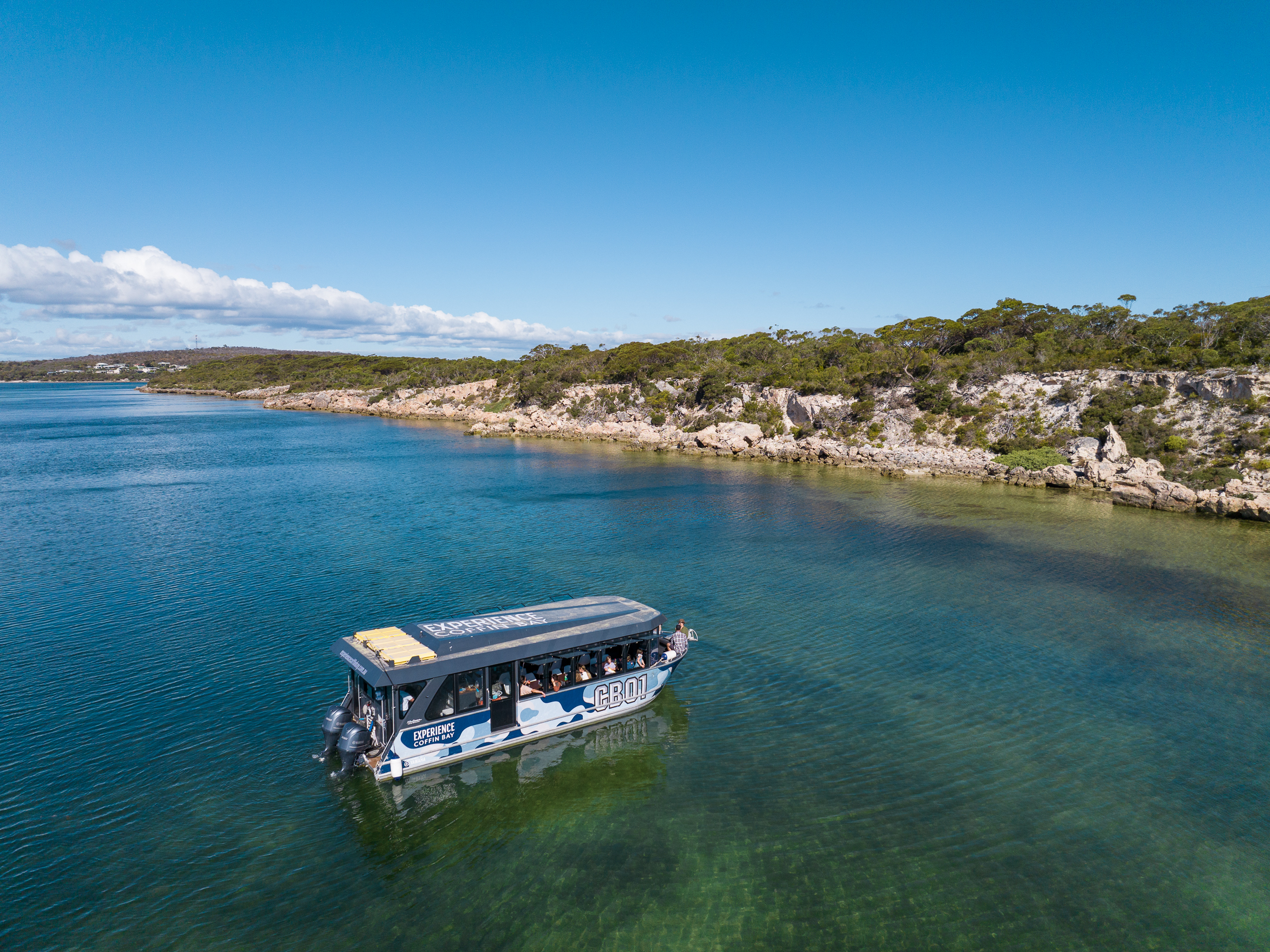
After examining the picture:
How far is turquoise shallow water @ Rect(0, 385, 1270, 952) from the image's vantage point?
12586 mm

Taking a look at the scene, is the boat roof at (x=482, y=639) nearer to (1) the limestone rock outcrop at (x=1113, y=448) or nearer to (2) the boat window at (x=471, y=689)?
(2) the boat window at (x=471, y=689)

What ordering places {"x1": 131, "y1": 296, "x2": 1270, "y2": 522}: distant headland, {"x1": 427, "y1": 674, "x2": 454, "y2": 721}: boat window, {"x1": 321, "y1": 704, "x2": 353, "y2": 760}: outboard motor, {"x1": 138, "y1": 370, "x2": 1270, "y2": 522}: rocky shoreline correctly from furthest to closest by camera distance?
{"x1": 131, "y1": 296, "x2": 1270, "y2": 522}: distant headland, {"x1": 138, "y1": 370, "x2": 1270, "y2": 522}: rocky shoreline, {"x1": 321, "y1": 704, "x2": 353, "y2": 760}: outboard motor, {"x1": 427, "y1": 674, "x2": 454, "y2": 721}: boat window

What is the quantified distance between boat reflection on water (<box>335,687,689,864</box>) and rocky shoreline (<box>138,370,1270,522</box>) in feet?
170

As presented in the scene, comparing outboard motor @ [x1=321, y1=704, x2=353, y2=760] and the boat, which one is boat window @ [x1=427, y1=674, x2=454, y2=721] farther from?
outboard motor @ [x1=321, y1=704, x2=353, y2=760]

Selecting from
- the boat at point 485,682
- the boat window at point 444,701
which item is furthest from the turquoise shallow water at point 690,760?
the boat window at point 444,701

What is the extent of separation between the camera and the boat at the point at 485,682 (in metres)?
16.0

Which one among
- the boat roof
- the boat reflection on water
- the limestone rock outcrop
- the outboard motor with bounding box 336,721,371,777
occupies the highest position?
the limestone rock outcrop

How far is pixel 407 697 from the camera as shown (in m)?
16.0

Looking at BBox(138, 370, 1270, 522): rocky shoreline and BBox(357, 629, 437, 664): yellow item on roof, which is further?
BBox(138, 370, 1270, 522): rocky shoreline

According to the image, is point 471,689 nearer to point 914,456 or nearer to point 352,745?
point 352,745

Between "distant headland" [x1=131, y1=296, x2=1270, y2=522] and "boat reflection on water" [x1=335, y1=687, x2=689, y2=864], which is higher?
"distant headland" [x1=131, y1=296, x2=1270, y2=522]

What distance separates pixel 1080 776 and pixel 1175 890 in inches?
151

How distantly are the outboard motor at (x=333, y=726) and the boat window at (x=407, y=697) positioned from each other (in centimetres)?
196

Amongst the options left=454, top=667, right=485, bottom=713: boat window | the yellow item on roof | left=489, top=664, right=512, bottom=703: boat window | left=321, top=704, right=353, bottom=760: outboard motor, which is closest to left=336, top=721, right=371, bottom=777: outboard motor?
left=321, top=704, right=353, bottom=760: outboard motor
